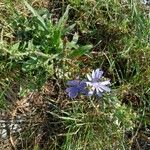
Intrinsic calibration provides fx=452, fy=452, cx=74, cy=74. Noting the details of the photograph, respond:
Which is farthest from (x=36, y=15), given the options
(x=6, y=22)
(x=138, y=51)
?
(x=138, y=51)

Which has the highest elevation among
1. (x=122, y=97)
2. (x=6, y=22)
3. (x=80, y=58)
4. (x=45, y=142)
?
(x=6, y=22)

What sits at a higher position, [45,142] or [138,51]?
[138,51]

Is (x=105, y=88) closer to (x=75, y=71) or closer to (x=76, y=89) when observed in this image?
(x=76, y=89)

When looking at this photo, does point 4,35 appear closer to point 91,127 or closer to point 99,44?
point 99,44

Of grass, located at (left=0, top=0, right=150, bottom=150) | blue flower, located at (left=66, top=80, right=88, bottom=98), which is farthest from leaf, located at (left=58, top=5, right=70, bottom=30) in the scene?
blue flower, located at (left=66, top=80, right=88, bottom=98)

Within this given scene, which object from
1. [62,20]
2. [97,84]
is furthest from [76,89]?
[62,20]

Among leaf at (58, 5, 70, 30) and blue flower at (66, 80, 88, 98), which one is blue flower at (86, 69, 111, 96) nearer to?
blue flower at (66, 80, 88, 98)

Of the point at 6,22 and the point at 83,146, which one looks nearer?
the point at 83,146
